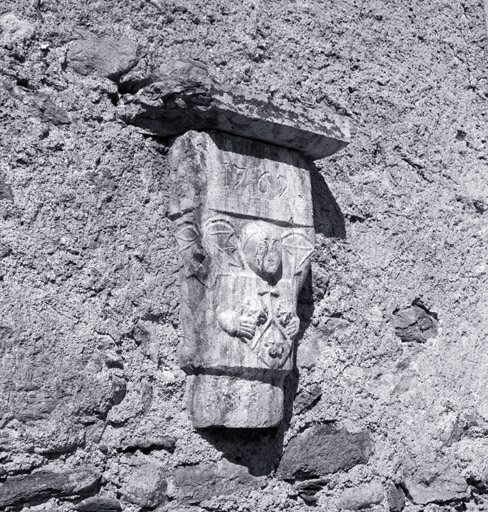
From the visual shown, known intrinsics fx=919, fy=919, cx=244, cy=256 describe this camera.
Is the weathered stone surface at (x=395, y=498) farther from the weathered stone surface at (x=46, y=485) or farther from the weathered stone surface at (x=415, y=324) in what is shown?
the weathered stone surface at (x=46, y=485)

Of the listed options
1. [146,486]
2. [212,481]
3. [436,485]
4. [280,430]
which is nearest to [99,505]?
[146,486]

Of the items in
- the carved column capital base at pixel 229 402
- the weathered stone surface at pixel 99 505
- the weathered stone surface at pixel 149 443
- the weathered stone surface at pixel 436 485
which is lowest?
the weathered stone surface at pixel 99 505

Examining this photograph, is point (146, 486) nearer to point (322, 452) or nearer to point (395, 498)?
point (322, 452)

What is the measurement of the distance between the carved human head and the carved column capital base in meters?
0.31

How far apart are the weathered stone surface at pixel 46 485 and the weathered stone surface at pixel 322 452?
1.99 ft

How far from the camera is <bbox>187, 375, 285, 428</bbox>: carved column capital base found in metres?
2.46

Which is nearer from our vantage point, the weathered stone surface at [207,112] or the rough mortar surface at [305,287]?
the rough mortar surface at [305,287]

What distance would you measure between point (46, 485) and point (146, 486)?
0.91 ft

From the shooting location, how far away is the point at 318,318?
2832mm

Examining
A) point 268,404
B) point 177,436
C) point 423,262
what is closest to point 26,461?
point 177,436

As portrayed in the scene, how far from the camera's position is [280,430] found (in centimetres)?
267

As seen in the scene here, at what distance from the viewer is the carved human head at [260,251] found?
253 centimetres

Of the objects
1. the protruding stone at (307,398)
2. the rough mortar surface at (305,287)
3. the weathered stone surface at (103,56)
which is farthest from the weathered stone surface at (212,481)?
the weathered stone surface at (103,56)

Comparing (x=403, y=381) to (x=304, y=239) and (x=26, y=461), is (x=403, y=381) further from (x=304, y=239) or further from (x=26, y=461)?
(x=26, y=461)
